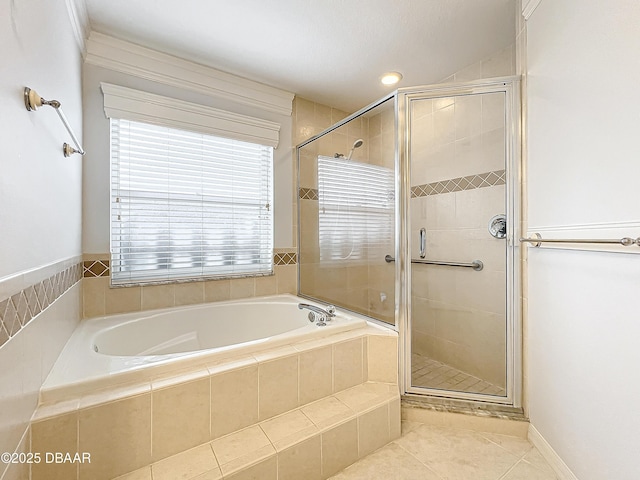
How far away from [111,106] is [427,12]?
2036 millimetres

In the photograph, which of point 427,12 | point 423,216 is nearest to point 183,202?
point 423,216

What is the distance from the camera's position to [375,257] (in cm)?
224

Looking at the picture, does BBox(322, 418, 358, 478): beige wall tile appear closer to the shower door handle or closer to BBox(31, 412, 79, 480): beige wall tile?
BBox(31, 412, 79, 480): beige wall tile

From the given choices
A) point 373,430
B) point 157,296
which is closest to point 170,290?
point 157,296

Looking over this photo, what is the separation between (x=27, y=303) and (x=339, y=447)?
129 cm

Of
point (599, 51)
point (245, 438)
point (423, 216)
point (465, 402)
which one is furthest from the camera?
point (423, 216)

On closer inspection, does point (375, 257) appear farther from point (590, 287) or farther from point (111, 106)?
point (111, 106)

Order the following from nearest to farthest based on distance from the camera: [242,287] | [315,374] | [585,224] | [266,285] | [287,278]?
1. [585,224]
2. [315,374]
3. [242,287]
4. [266,285]
5. [287,278]

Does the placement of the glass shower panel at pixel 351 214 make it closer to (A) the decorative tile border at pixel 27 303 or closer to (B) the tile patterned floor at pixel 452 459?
(B) the tile patterned floor at pixel 452 459

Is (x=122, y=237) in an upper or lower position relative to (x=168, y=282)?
upper


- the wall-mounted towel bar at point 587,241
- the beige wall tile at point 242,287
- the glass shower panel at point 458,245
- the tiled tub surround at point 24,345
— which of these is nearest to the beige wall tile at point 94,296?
the tiled tub surround at point 24,345

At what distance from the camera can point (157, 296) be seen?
6.77ft

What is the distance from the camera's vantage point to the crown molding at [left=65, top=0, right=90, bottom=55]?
147cm

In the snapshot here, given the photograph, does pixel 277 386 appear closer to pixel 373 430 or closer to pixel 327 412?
pixel 327 412
